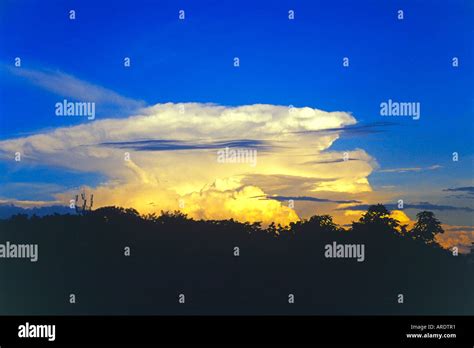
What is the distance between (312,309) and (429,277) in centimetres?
307

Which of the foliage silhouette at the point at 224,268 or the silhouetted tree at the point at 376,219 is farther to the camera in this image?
the silhouetted tree at the point at 376,219

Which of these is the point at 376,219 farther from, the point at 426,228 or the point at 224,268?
the point at 224,268

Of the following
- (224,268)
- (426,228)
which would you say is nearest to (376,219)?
(426,228)

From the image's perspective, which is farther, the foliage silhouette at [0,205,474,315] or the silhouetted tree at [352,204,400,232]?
the silhouetted tree at [352,204,400,232]

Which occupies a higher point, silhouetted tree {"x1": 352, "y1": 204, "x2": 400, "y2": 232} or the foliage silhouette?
silhouetted tree {"x1": 352, "y1": 204, "x2": 400, "y2": 232}

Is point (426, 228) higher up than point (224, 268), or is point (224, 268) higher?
point (426, 228)

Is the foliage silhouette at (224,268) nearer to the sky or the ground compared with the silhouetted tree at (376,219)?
nearer to the ground

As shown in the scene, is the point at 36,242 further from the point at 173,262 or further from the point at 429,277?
the point at 429,277

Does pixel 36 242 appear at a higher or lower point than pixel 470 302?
higher

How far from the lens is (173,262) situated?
18250 mm
